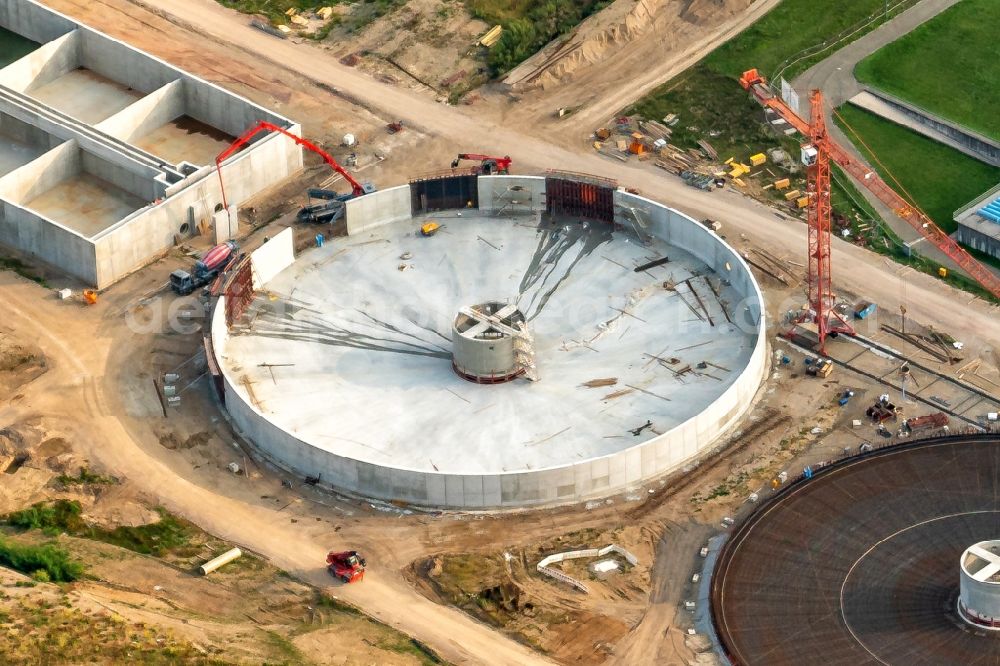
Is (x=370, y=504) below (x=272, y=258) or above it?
below

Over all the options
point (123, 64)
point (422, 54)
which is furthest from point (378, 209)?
point (123, 64)

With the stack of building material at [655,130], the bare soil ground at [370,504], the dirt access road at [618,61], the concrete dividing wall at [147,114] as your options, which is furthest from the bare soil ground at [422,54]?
the bare soil ground at [370,504]

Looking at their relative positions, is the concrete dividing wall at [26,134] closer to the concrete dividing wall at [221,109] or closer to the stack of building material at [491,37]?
the concrete dividing wall at [221,109]

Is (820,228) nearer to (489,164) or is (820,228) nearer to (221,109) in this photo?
(489,164)

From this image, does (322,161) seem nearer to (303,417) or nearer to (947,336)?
(303,417)

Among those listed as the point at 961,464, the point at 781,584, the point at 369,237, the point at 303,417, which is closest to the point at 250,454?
the point at 303,417

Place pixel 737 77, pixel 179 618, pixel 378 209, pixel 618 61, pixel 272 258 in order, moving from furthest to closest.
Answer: pixel 618 61 < pixel 737 77 < pixel 378 209 < pixel 272 258 < pixel 179 618
